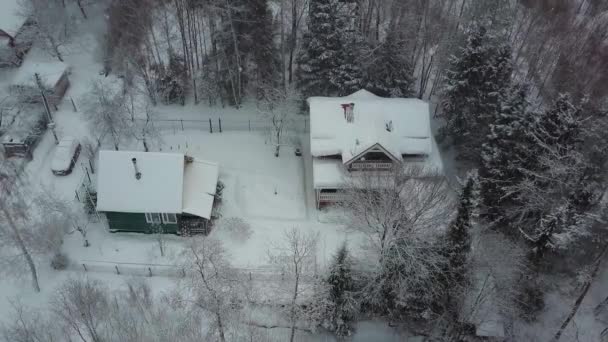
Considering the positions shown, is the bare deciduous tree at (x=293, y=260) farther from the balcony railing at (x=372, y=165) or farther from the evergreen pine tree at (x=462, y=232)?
the evergreen pine tree at (x=462, y=232)

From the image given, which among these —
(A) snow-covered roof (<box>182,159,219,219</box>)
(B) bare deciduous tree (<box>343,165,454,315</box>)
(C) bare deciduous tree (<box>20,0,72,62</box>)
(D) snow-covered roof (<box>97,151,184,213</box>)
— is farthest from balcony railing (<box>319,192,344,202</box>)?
(C) bare deciduous tree (<box>20,0,72,62</box>)

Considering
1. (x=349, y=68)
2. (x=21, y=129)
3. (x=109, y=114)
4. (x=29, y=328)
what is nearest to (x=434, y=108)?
(x=349, y=68)

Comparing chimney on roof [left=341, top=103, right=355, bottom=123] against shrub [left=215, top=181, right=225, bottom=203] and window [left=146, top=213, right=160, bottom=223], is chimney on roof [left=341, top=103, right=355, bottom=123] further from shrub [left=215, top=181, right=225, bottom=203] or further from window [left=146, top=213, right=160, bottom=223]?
window [left=146, top=213, right=160, bottom=223]

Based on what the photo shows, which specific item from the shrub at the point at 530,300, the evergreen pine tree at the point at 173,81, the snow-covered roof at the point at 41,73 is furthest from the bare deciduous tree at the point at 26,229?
the shrub at the point at 530,300

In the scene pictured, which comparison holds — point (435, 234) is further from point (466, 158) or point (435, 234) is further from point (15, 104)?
point (15, 104)

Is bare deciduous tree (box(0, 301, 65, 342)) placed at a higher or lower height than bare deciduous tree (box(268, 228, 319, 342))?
lower

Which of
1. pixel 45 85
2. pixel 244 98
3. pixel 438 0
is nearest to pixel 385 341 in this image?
pixel 244 98
